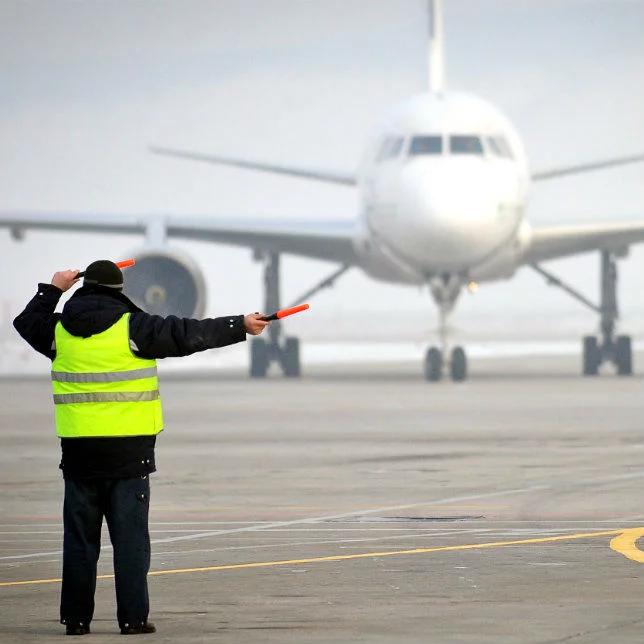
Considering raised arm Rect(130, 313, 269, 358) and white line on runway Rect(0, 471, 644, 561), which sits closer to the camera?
raised arm Rect(130, 313, 269, 358)

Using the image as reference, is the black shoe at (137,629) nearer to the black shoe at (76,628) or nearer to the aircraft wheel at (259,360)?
the black shoe at (76,628)

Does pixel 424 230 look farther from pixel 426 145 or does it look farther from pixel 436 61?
pixel 436 61

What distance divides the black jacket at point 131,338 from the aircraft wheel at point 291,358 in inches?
1054

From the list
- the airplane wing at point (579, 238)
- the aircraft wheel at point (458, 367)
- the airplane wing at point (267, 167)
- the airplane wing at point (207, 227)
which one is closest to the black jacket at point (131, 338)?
the aircraft wheel at point (458, 367)

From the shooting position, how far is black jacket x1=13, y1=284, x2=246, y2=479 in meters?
8.29

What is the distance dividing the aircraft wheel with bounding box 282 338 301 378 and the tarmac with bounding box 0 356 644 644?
38.4ft

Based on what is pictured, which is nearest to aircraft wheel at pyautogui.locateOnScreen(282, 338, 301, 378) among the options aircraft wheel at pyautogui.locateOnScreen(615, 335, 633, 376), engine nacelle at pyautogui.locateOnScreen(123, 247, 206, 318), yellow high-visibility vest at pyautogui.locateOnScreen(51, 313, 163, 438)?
engine nacelle at pyautogui.locateOnScreen(123, 247, 206, 318)

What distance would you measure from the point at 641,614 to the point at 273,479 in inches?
274

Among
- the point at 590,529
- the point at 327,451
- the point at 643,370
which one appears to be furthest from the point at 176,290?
the point at 590,529

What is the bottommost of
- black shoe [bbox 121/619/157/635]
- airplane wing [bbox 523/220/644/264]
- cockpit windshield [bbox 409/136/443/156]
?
black shoe [bbox 121/619/157/635]

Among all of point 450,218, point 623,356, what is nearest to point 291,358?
point 623,356

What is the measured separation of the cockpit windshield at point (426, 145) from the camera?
3123 cm

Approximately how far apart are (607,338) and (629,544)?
25.0 meters

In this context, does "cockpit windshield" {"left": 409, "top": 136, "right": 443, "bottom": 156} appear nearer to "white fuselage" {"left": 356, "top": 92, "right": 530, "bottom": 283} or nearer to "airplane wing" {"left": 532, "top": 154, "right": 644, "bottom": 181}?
"white fuselage" {"left": 356, "top": 92, "right": 530, "bottom": 283}
